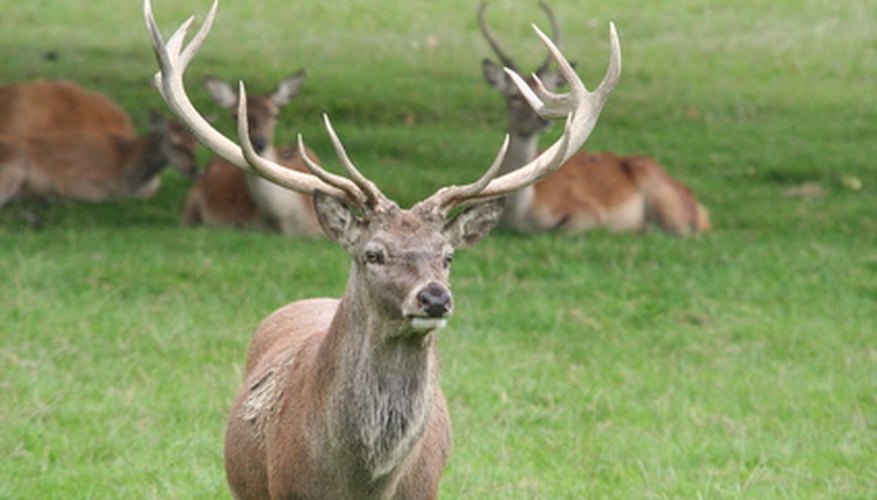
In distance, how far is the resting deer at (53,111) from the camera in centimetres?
1440

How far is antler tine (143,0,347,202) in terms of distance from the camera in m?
5.41

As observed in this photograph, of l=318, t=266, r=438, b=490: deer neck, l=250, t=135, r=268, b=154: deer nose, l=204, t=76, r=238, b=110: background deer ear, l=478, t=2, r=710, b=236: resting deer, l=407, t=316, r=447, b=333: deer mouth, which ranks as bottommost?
l=478, t=2, r=710, b=236: resting deer

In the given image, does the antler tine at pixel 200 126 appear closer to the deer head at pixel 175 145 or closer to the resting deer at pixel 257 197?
the resting deer at pixel 257 197

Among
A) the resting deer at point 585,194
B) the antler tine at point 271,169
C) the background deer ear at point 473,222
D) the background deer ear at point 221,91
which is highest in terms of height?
the antler tine at point 271,169

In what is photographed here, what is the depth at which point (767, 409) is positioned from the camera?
26.2 feet

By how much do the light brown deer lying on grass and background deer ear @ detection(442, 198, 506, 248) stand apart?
7734 millimetres

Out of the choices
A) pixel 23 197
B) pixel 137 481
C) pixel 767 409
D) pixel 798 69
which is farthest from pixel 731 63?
pixel 137 481

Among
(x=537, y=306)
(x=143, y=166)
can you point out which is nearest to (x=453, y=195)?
(x=537, y=306)

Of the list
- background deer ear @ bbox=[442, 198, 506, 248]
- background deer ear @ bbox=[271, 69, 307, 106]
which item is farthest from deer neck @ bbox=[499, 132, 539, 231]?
background deer ear @ bbox=[442, 198, 506, 248]

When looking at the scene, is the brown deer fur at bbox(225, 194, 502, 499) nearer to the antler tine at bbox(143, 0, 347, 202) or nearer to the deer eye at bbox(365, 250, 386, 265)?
the deer eye at bbox(365, 250, 386, 265)

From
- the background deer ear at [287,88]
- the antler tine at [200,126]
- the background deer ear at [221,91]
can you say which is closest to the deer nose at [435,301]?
the antler tine at [200,126]

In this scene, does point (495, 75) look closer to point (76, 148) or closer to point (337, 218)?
point (76, 148)

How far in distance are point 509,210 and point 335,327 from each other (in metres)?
7.25

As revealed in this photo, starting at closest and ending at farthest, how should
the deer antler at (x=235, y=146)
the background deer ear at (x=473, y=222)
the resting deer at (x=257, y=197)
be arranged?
the deer antler at (x=235, y=146), the background deer ear at (x=473, y=222), the resting deer at (x=257, y=197)
